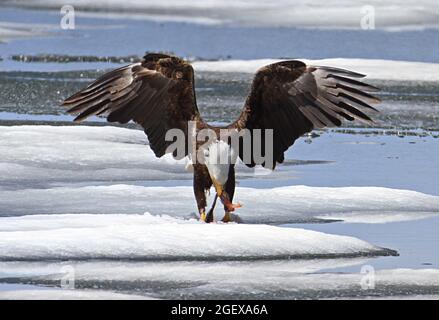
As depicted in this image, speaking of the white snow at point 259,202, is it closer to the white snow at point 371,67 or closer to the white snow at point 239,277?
the white snow at point 239,277

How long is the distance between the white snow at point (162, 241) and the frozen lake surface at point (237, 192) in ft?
0.04

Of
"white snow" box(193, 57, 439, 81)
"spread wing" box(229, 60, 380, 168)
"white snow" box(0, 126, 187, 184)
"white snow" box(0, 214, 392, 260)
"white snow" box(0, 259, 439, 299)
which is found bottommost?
"white snow" box(0, 259, 439, 299)

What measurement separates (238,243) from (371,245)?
2.52 ft

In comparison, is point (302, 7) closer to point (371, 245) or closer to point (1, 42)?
point (1, 42)

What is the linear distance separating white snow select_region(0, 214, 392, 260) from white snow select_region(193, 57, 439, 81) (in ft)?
22.7

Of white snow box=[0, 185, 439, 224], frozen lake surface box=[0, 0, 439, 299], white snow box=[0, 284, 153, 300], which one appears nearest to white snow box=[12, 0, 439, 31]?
frozen lake surface box=[0, 0, 439, 299]

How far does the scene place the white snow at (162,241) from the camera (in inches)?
303

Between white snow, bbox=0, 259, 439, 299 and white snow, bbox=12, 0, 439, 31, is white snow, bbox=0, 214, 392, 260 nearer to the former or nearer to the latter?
white snow, bbox=0, 259, 439, 299

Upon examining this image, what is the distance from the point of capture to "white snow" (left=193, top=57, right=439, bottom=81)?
49.2 ft

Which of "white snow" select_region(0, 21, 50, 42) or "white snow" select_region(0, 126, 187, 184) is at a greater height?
"white snow" select_region(0, 21, 50, 42)

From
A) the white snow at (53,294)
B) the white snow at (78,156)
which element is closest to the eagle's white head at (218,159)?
the white snow at (53,294)

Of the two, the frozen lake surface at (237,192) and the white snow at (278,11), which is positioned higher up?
the white snow at (278,11)

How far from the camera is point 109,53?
16.8 metres

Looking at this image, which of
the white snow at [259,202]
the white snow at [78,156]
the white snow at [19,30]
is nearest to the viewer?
the white snow at [259,202]
